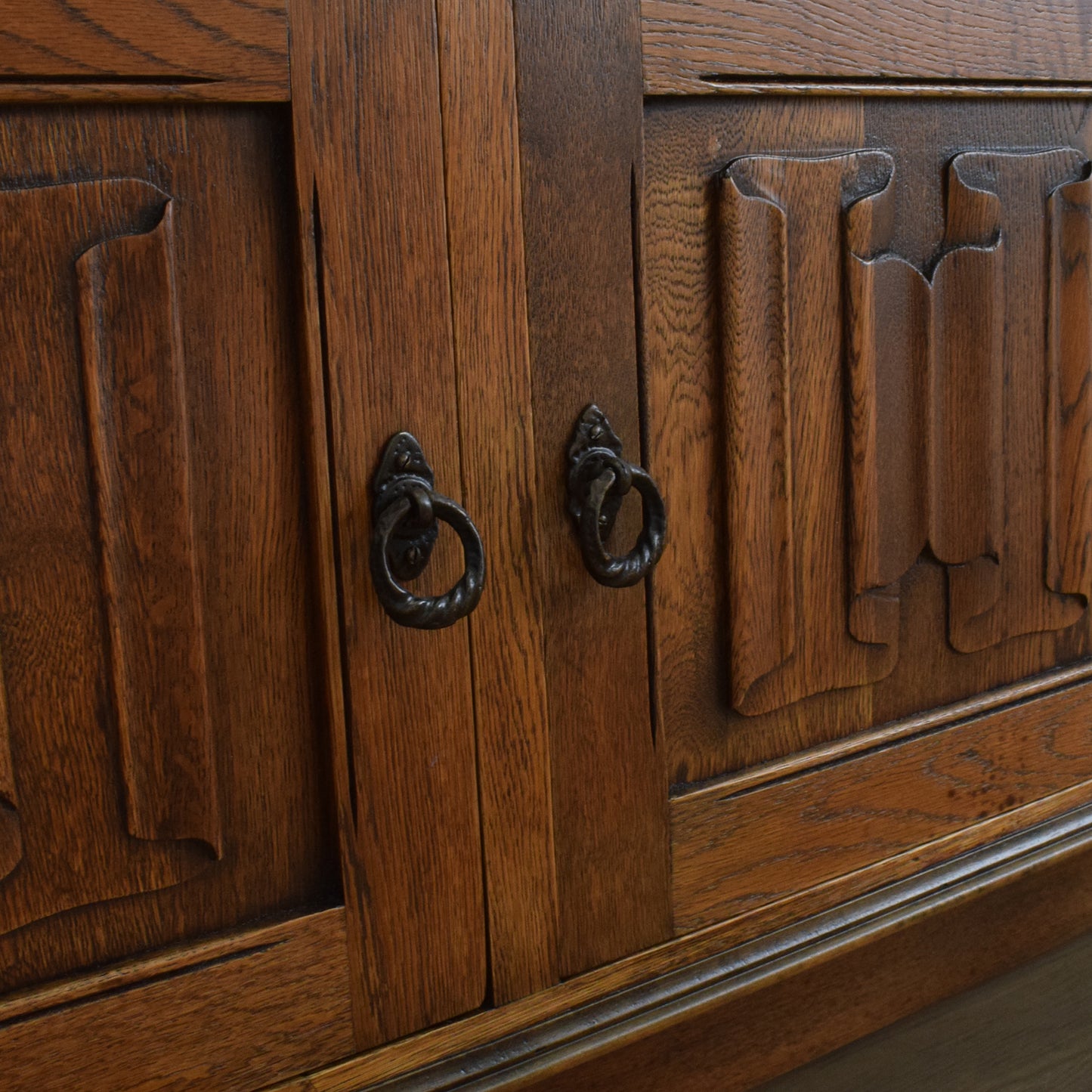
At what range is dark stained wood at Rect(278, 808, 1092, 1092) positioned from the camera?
0.50 meters

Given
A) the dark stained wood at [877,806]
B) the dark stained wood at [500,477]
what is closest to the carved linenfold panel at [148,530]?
the dark stained wood at [500,477]

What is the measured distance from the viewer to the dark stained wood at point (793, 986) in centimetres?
50

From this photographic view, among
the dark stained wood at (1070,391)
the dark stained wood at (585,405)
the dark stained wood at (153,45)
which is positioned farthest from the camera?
the dark stained wood at (1070,391)

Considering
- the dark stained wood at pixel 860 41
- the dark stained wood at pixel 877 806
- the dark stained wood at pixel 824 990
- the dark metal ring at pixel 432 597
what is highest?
the dark stained wood at pixel 860 41

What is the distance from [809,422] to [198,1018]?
37 cm

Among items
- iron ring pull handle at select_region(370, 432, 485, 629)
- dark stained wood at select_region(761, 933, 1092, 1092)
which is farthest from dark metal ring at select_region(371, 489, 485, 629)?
dark stained wood at select_region(761, 933, 1092, 1092)

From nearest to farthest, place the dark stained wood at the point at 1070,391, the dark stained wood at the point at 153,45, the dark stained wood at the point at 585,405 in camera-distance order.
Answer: the dark stained wood at the point at 153,45 < the dark stained wood at the point at 585,405 < the dark stained wood at the point at 1070,391

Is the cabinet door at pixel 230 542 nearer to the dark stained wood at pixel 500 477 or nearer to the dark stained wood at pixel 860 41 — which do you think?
the dark stained wood at pixel 500 477

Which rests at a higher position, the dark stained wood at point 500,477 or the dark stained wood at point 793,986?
the dark stained wood at point 500,477

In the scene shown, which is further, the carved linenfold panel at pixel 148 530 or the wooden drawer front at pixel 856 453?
the wooden drawer front at pixel 856 453

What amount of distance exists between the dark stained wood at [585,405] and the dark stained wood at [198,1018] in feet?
0.36

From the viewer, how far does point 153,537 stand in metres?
0.42

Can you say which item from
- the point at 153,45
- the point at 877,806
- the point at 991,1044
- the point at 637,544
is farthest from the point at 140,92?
the point at 991,1044

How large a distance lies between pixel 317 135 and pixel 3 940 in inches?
11.9
